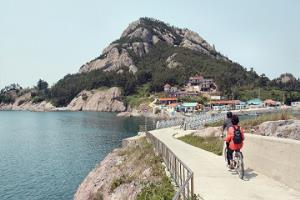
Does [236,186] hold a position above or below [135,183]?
above

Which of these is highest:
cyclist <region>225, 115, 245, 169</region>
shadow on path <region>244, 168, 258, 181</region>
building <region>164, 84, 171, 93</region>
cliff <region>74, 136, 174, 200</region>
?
building <region>164, 84, 171, 93</region>

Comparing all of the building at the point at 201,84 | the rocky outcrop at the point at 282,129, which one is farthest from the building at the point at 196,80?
the rocky outcrop at the point at 282,129

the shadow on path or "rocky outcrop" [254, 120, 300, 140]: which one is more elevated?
"rocky outcrop" [254, 120, 300, 140]

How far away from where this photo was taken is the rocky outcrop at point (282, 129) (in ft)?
87.3

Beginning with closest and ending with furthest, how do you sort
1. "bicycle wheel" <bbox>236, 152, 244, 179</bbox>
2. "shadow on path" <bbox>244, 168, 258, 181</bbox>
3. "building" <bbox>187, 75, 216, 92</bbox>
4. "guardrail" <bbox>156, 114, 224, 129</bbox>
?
"bicycle wheel" <bbox>236, 152, 244, 179</bbox>
"shadow on path" <bbox>244, 168, 258, 181</bbox>
"guardrail" <bbox>156, 114, 224, 129</bbox>
"building" <bbox>187, 75, 216, 92</bbox>

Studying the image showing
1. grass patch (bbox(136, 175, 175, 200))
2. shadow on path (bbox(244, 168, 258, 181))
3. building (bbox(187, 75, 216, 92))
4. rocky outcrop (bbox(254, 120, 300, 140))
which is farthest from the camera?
building (bbox(187, 75, 216, 92))

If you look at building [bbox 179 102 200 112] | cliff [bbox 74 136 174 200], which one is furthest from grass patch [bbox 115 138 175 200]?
building [bbox 179 102 200 112]

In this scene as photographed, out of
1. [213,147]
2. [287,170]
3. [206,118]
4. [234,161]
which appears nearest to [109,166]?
[213,147]

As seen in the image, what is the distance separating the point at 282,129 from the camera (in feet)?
91.2

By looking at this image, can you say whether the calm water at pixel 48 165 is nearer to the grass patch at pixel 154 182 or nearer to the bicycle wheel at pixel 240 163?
the grass patch at pixel 154 182

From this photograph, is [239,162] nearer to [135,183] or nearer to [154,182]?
[154,182]

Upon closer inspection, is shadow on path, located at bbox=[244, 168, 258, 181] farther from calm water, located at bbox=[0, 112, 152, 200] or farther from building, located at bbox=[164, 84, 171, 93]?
building, located at bbox=[164, 84, 171, 93]

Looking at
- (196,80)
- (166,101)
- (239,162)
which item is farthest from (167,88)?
(239,162)

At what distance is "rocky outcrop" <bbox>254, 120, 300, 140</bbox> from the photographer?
87.3 ft
